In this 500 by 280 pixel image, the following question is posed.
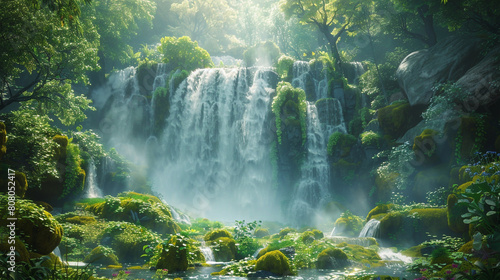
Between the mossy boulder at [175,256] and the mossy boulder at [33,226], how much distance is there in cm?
303

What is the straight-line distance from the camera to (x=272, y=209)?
2331 centimetres

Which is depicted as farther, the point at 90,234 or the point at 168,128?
the point at 168,128

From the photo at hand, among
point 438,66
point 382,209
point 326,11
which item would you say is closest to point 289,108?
point 438,66

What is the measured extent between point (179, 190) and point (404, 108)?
17143 millimetres

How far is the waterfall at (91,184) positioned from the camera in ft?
63.3

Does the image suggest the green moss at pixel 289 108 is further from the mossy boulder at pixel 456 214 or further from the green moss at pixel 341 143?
the mossy boulder at pixel 456 214

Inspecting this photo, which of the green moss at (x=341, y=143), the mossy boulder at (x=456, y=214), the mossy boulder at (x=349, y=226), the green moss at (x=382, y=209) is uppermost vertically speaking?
the green moss at (x=341, y=143)

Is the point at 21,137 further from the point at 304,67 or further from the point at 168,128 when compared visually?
the point at 304,67

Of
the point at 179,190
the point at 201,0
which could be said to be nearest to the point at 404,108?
the point at 179,190

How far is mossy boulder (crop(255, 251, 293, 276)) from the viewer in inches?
317

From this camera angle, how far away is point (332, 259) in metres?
9.52

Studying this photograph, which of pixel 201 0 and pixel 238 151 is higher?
pixel 201 0

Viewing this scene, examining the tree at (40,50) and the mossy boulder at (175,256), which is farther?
the tree at (40,50)

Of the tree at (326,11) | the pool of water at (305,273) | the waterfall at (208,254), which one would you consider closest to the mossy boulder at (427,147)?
the pool of water at (305,273)
